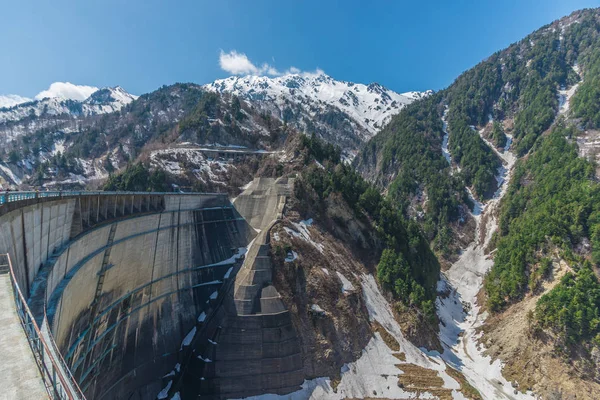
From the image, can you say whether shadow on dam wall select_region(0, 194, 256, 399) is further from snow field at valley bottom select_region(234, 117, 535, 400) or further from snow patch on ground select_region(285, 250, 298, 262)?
snow field at valley bottom select_region(234, 117, 535, 400)

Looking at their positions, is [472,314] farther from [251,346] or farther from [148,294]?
[148,294]

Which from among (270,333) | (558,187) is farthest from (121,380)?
(558,187)

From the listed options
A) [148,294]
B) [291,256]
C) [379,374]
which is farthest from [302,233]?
[148,294]

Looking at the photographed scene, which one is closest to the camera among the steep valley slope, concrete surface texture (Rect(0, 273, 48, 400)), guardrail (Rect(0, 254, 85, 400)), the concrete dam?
guardrail (Rect(0, 254, 85, 400))

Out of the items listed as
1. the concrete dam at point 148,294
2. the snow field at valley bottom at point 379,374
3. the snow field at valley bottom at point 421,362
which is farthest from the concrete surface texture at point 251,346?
the snow field at valley bottom at point 421,362

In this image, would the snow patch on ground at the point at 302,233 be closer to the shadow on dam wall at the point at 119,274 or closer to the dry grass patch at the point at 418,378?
the shadow on dam wall at the point at 119,274

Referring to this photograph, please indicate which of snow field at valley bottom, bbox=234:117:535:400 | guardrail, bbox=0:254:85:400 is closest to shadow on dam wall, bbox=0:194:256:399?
guardrail, bbox=0:254:85:400
